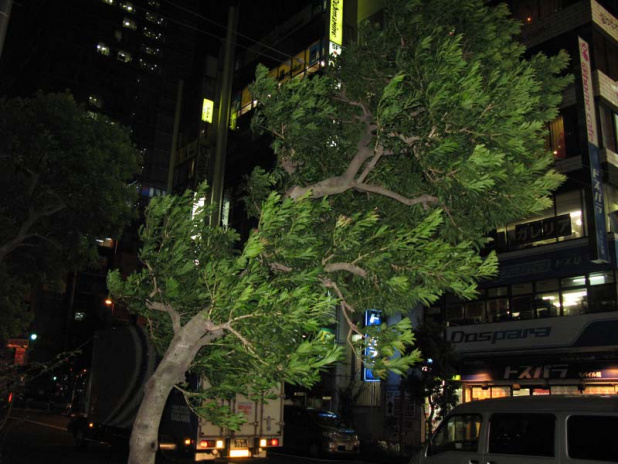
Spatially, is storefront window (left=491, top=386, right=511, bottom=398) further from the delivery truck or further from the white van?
the white van

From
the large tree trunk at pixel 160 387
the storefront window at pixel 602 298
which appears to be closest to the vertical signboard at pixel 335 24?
the storefront window at pixel 602 298

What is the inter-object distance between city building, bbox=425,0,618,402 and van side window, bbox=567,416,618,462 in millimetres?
14724

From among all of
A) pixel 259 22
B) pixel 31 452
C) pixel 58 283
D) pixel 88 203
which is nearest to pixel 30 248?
pixel 58 283

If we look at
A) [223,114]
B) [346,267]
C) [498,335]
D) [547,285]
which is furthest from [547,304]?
[223,114]

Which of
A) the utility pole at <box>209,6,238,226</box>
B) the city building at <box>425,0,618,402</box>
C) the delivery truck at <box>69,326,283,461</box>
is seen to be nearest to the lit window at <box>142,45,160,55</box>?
the utility pole at <box>209,6,238,226</box>

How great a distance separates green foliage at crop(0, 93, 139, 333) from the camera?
1548 centimetres

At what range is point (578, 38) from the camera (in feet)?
68.4

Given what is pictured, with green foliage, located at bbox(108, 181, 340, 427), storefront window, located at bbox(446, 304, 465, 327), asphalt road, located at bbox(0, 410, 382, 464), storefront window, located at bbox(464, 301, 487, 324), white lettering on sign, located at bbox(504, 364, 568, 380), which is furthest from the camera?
storefront window, located at bbox(446, 304, 465, 327)

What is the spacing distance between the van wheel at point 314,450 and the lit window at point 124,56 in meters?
90.2

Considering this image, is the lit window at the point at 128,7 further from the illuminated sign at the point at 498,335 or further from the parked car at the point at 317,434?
the parked car at the point at 317,434

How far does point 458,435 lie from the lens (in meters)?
8.32

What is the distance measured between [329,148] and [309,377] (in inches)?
172

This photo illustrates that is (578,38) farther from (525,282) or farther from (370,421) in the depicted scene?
(370,421)

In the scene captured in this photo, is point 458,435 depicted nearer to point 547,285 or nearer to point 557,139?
point 547,285
